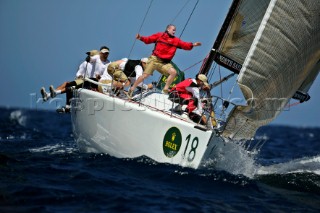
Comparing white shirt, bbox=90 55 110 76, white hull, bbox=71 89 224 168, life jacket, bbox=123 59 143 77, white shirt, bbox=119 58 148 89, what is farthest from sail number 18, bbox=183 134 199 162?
white shirt, bbox=90 55 110 76

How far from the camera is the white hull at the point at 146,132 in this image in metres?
9.29

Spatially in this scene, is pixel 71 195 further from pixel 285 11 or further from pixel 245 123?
pixel 285 11

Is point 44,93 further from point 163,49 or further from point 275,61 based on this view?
point 275,61

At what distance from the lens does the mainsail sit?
936cm

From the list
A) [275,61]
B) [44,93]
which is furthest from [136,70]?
[275,61]

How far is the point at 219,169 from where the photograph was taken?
9820 mm

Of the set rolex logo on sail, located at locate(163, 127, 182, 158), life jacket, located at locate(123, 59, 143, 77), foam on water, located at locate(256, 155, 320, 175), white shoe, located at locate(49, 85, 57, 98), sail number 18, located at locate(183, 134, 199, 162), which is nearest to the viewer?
sail number 18, located at locate(183, 134, 199, 162)

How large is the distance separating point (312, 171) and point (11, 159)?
557 centimetres

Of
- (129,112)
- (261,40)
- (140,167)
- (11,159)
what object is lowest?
(11,159)

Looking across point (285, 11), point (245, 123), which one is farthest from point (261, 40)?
point (245, 123)

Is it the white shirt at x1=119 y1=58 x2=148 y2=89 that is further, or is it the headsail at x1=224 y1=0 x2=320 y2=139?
→ the white shirt at x1=119 y1=58 x2=148 y2=89

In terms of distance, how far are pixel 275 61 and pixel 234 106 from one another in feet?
3.20

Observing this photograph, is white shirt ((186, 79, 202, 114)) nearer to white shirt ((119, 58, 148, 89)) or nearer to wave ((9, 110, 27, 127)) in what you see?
white shirt ((119, 58, 148, 89))

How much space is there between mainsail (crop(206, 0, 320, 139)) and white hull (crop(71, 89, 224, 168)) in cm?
76
